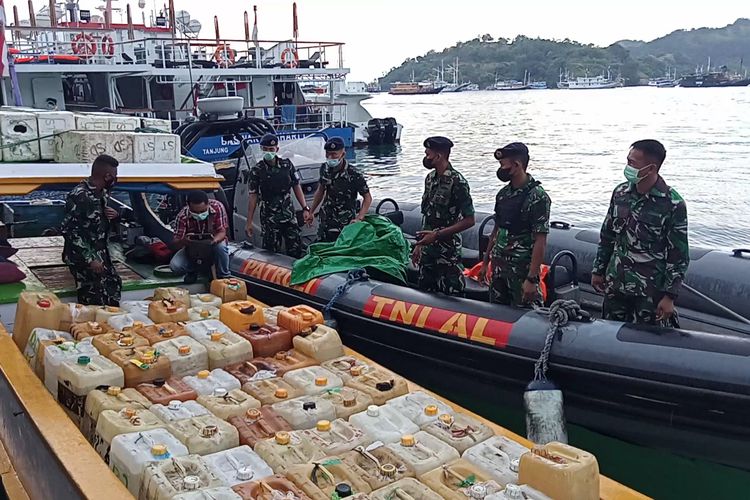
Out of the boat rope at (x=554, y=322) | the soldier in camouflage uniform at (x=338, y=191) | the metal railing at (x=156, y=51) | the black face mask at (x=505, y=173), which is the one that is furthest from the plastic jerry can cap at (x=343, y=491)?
the metal railing at (x=156, y=51)

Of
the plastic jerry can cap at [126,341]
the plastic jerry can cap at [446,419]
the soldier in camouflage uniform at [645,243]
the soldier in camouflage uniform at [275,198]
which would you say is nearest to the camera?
the plastic jerry can cap at [446,419]

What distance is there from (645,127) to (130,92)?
25117 mm

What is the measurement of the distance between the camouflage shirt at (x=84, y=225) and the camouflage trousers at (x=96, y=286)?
84 millimetres

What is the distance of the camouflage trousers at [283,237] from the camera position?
21.0 feet

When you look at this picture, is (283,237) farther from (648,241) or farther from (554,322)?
(648,241)

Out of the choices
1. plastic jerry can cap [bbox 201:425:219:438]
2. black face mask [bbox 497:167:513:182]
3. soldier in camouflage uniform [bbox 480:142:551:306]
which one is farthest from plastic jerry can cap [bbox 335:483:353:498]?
black face mask [bbox 497:167:513:182]

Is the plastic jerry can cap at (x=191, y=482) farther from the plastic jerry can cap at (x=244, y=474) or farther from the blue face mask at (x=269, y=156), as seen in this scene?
the blue face mask at (x=269, y=156)

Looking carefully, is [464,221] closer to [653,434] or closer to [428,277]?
[428,277]

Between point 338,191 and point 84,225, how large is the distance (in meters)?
2.16

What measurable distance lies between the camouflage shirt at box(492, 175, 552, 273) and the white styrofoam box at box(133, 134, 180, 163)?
2.47 metres

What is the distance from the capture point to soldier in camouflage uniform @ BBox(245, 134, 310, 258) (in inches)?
246

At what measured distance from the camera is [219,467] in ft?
8.71

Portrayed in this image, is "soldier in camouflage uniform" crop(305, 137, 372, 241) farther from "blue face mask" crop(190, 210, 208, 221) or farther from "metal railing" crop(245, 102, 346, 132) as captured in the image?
"metal railing" crop(245, 102, 346, 132)

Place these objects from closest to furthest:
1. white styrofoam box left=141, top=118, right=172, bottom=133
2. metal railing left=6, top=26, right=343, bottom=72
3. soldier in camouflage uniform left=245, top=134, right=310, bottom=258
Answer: soldier in camouflage uniform left=245, top=134, right=310, bottom=258
white styrofoam box left=141, top=118, right=172, bottom=133
metal railing left=6, top=26, right=343, bottom=72
